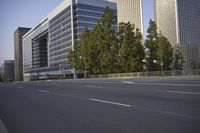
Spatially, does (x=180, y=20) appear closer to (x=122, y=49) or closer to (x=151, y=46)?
(x=151, y=46)

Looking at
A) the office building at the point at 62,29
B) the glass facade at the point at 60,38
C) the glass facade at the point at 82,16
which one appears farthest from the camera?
the glass facade at the point at 60,38

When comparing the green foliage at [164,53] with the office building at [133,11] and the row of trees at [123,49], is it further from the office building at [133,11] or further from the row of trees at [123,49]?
the office building at [133,11]

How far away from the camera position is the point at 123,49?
185 feet

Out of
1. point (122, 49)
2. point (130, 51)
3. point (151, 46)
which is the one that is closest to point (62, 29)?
point (151, 46)

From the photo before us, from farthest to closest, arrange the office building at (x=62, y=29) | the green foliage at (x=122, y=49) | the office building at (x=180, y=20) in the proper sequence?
the office building at (x=180, y=20), the office building at (x=62, y=29), the green foliage at (x=122, y=49)

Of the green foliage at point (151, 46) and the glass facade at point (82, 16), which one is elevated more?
the glass facade at point (82, 16)

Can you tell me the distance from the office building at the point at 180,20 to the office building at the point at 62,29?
1185 inches

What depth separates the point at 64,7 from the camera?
13675 centimetres

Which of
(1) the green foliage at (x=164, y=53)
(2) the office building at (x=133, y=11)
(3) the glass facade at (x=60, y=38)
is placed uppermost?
(2) the office building at (x=133, y=11)

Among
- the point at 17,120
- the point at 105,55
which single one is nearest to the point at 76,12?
the point at 105,55

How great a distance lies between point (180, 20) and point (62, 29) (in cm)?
5959

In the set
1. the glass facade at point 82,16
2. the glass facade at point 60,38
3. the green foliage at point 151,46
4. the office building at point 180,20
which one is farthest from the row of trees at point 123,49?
the office building at point 180,20

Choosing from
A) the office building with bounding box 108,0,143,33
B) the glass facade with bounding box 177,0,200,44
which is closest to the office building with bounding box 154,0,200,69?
the glass facade with bounding box 177,0,200,44

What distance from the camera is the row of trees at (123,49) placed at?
5688cm
